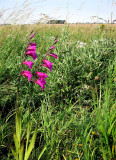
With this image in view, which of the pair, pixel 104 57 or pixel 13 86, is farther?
pixel 104 57

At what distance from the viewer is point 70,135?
1.50m

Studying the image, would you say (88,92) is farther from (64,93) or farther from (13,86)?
(13,86)

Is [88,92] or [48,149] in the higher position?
[88,92]

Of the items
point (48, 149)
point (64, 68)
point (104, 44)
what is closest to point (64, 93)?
point (64, 68)

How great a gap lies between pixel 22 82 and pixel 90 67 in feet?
3.16

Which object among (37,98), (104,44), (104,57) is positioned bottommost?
(37,98)

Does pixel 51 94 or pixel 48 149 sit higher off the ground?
pixel 51 94

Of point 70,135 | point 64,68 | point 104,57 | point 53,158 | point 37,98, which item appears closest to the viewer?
point 53,158

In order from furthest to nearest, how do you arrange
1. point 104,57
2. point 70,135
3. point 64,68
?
1. point 104,57
2. point 64,68
3. point 70,135

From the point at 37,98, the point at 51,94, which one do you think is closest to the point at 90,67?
the point at 51,94

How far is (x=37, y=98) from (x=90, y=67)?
33.7 inches

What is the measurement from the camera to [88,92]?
212 cm

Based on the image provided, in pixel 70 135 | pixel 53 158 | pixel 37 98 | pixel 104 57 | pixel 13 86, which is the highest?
pixel 104 57

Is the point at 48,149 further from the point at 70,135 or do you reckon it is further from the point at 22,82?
the point at 22,82
